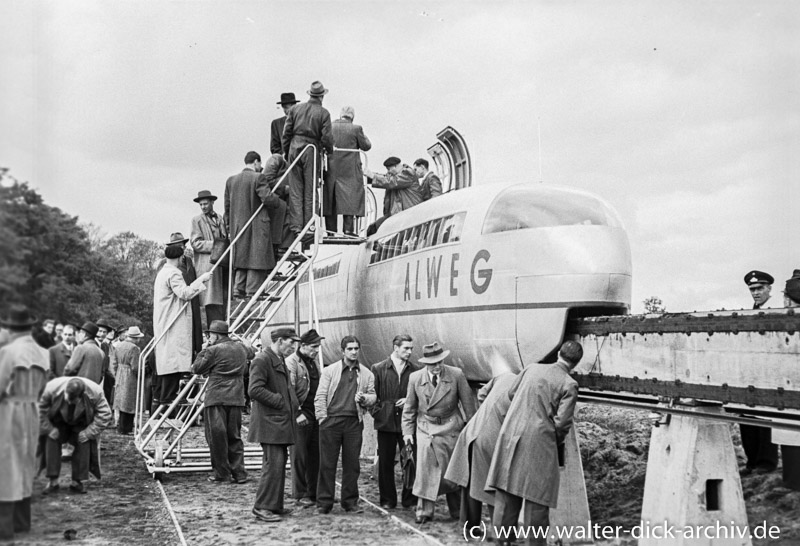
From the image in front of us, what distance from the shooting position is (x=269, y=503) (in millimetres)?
9609

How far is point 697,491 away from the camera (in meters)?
7.25

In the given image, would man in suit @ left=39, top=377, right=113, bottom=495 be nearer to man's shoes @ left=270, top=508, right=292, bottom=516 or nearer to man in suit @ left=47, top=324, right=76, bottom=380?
man in suit @ left=47, top=324, right=76, bottom=380

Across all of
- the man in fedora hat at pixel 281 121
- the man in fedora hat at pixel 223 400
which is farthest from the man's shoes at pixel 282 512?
the man in fedora hat at pixel 281 121

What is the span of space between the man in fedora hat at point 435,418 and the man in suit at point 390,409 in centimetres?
76

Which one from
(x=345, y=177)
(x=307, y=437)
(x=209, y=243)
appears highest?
(x=345, y=177)

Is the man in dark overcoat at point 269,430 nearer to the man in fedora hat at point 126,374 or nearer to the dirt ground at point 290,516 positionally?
the dirt ground at point 290,516

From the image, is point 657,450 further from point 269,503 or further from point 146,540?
point 146,540

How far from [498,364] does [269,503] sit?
10.4 ft

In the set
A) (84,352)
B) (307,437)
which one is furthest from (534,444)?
(307,437)

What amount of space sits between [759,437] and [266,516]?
21.6 ft

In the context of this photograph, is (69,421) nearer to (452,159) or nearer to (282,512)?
(282,512)

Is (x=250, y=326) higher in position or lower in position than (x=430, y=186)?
lower

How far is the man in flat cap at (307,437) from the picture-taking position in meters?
10.8

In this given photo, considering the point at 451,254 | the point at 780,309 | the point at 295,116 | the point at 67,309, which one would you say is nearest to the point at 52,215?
the point at 67,309
